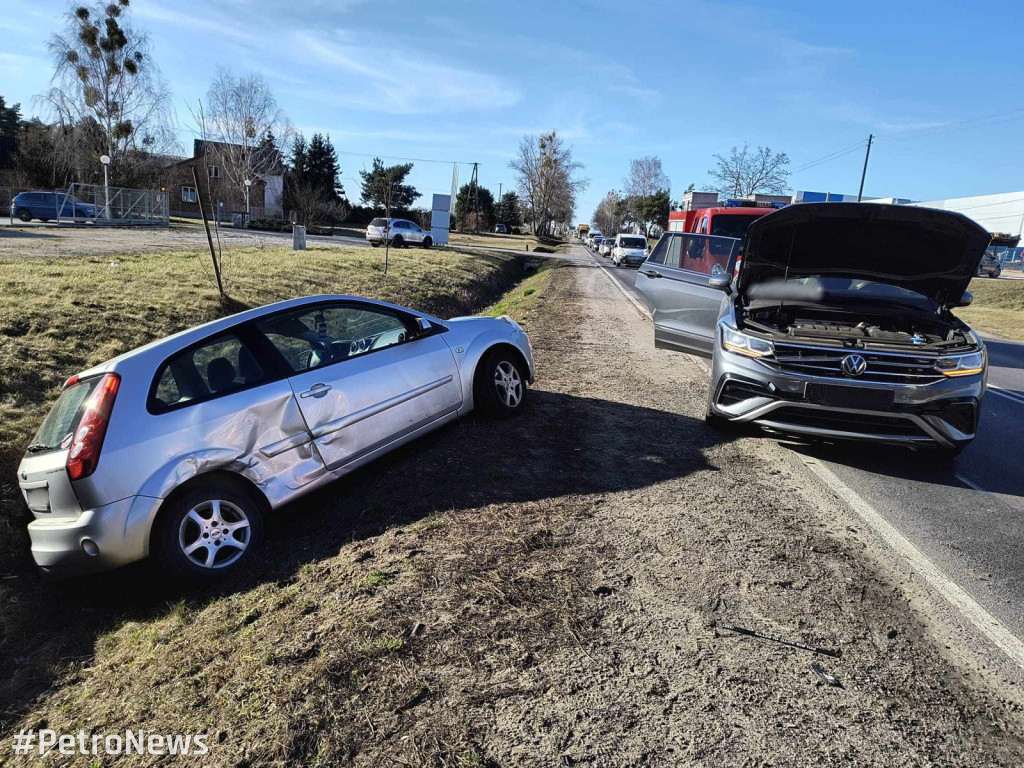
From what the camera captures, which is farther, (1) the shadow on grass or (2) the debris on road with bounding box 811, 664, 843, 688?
(1) the shadow on grass

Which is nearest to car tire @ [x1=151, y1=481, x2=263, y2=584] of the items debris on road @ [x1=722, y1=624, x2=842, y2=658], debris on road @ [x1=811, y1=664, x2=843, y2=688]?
debris on road @ [x1=722, y1=624, x2=842, y2=658]

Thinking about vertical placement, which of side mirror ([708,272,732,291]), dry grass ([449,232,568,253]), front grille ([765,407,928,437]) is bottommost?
front grille ([765,407,928,437])

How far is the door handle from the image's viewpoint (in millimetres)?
4270

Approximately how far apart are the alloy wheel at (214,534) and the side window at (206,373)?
0.67m

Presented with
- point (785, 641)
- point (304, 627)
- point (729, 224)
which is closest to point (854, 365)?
point (785, 641)

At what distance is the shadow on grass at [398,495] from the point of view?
3637 millimetres

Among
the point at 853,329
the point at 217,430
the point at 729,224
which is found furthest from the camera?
the point at 729,224

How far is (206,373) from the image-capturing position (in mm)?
4000

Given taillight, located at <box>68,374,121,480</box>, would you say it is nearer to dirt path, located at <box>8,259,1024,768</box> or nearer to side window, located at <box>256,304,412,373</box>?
dirt path, located at <box>8,259,1024,768</box>

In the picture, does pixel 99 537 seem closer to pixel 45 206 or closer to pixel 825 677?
pixel 825 677

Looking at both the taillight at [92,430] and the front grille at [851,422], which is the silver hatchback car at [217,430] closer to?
the taillight at [92,430]

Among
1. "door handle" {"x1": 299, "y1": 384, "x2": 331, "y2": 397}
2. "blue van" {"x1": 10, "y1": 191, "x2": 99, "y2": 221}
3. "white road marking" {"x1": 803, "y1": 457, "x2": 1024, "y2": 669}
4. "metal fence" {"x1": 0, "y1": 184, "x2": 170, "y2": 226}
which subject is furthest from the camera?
"metal fence" {"x1": 0, "y1": 184, "x2": 170, "y2": 226}

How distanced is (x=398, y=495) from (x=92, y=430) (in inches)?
75.2

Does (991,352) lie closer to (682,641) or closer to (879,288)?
(879,288)
